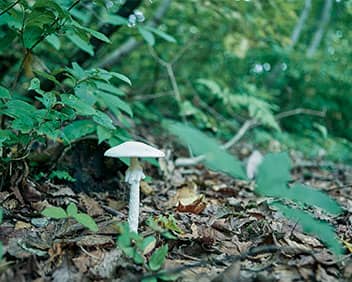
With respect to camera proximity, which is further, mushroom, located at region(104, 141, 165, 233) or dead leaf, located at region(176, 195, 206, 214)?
dead leaf, located at region(176, 195, 206, 214)

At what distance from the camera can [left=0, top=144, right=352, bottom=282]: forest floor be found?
156 centimetres

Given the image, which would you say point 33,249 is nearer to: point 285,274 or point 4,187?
point 4,187

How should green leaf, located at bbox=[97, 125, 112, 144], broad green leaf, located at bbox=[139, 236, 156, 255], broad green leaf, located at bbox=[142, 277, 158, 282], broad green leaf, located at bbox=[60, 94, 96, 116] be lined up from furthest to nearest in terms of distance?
green leaf, located at bbox=[97, 125, 112, 144] → broad green leaf, located at bbox=[60, 94, 96, 116] → broad green leaf, located at bbox=[139, 236, 156, 255] → broad green leaf, located at bbox=[142, 277, 158, 282]

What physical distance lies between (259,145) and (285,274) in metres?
4.47

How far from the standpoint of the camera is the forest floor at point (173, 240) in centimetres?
156

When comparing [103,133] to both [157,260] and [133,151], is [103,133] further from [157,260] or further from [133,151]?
[157,260]

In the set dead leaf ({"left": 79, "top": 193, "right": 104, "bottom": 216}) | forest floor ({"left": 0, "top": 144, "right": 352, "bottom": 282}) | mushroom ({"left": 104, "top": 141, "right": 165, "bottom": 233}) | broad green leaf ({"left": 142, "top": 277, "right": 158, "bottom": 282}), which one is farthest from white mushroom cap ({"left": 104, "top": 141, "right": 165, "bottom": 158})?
dead leaf ({"left": 79, "top": 193, "right": 104, "bottom": 216})

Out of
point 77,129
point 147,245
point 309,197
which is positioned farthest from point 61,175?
point 309,197

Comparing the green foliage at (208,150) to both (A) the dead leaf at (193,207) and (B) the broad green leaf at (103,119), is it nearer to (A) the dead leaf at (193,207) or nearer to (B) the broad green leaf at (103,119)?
(B) the broad green leaf at (103,119)

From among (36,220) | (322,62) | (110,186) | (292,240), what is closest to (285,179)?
(292,240)

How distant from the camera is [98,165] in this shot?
9.20 ft

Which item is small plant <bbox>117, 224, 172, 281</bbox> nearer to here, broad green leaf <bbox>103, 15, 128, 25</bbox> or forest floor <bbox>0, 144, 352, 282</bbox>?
forest floor <bbox>0, 144, 352, 282</bbox>

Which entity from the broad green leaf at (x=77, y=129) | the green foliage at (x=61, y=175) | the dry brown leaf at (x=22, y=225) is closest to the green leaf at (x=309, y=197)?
the dry brown leaf at (x=22, y=225)

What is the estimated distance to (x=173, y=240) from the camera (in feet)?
6.20
